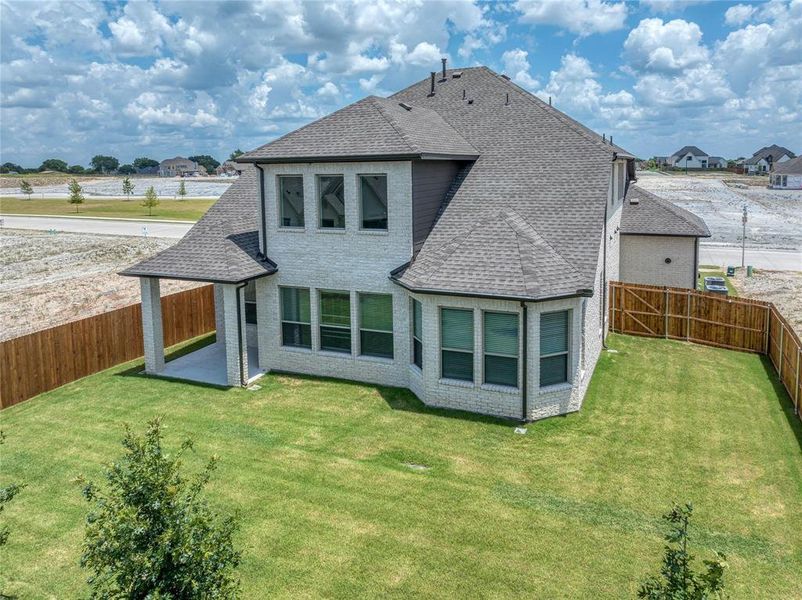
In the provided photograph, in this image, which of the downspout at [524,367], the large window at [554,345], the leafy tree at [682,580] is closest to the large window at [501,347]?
the downspout at [524,367]

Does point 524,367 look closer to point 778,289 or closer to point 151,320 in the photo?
point 151,320

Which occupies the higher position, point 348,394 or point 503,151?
point 503,151

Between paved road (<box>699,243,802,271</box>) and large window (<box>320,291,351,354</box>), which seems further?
paved road (<box>699,243,802,271</box>)

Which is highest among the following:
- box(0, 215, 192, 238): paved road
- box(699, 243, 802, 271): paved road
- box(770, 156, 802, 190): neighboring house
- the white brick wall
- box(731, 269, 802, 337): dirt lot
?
box(770, 156, 802, 190): neighboring house

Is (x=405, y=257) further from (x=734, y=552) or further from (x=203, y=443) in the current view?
(x=734, y=552)

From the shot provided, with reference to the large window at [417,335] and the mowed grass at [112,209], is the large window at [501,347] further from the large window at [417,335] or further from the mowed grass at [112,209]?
the mowed grass at [112,209]

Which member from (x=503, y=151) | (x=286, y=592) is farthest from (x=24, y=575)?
(x=503, y=151)

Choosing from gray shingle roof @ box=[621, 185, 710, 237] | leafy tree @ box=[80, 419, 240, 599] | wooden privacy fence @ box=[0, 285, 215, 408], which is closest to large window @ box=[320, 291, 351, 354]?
wooden privacy fence @ box=[0, 285, 215, 408]

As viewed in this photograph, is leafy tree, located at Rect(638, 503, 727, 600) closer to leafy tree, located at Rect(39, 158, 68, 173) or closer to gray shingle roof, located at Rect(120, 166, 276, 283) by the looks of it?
gray shingle roof, located at Rect(120, 166, 276, 283)

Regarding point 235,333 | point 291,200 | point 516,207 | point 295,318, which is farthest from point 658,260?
point 235,333
